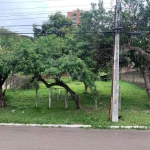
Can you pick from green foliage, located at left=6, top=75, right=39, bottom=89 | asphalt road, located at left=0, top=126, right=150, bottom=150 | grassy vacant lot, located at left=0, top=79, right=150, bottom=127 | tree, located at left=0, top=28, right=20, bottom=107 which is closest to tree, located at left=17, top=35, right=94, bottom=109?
tree, located at left=0, top=28, right=20, bottom=107

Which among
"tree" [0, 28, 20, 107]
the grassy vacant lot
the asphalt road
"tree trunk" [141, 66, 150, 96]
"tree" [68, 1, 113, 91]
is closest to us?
the asphalt road

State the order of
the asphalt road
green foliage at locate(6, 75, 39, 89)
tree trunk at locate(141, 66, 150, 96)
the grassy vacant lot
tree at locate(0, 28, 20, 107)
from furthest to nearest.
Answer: green foliage at locate(6, 75, 39, 89) → tree trunk at locate(141, 66, 150, 96) → tree at locate(0, 28, 20, 107) → the grassy vacant lot → the asphalt road

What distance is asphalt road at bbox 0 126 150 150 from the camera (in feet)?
18.3

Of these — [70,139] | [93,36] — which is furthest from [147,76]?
[70,139]

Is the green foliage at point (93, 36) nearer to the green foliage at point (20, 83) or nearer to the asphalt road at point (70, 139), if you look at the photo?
the asphalt road at point (70, 139)

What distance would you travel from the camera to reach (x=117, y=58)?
8.68 m

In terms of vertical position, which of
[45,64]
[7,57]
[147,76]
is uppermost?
[7,57]

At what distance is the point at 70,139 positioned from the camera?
632 centimetres

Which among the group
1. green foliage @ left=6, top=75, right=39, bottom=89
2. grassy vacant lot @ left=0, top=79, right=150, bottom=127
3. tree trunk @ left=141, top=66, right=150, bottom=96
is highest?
tree trunk @ left=141, top=66, right=150, bottom=96

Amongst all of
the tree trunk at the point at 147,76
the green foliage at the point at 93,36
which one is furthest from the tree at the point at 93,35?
the tree trunk at the point at 147,76

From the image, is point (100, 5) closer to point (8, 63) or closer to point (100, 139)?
point (8, 63)

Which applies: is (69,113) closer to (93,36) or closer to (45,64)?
(45,64)

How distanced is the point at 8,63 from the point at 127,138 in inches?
217

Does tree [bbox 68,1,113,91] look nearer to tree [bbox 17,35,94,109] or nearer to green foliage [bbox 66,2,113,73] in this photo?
green foliage [bbox 66,2,113,73]
